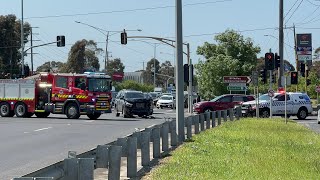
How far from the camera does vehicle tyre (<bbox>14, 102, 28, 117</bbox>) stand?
3862cm

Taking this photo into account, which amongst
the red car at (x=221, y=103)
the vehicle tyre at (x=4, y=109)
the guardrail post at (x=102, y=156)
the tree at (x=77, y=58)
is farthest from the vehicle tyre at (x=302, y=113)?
the tree at (x=77, y=58)

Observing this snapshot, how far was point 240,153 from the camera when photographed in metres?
14.9

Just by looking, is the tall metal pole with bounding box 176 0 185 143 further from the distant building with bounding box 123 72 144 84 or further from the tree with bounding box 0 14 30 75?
the distant building with bounding box 123 72 144 84

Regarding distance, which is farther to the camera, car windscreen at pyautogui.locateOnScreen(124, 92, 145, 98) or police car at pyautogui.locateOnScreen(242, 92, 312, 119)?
car windscreen at pyautogui.locateOnScreen(124, 92, 145, 98)

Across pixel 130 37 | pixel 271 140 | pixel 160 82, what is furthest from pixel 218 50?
pixel 160 82

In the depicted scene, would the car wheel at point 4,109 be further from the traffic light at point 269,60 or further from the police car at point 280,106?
the traffic light at point 269,60

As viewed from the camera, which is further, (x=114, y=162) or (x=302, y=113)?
(x=302, y=113)

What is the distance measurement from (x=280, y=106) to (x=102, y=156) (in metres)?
32.7

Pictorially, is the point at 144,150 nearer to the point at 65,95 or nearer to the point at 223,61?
the point at 65,95

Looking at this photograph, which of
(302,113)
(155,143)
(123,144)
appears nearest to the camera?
(123,144)

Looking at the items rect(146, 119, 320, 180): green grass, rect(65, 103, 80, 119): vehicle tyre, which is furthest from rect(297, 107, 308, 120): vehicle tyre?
rect(146, 119, 320, 180): green grass

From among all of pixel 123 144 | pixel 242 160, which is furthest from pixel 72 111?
pixel 123 144

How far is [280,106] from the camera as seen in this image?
41.1m

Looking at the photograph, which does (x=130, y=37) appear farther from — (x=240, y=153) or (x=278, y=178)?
(x=278, y=178)
